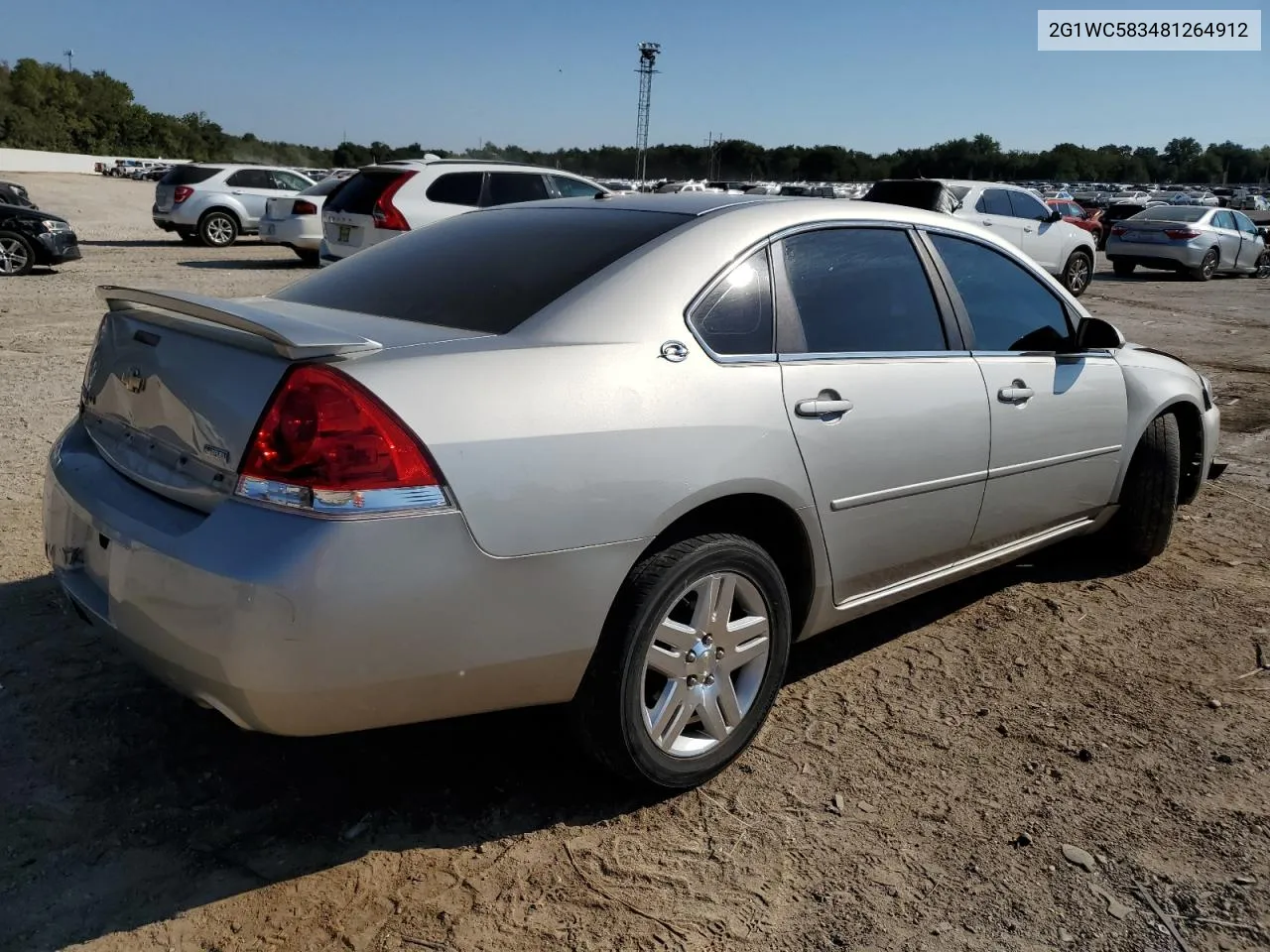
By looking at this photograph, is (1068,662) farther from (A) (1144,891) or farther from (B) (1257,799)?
(A) (1144,891)

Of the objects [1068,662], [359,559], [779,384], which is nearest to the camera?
[359,559]

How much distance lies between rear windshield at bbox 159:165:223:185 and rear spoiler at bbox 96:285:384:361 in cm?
1950

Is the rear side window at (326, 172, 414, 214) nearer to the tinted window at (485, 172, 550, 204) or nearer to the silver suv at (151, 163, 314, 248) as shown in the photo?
the tinted window at (485, 172, 550, 204)

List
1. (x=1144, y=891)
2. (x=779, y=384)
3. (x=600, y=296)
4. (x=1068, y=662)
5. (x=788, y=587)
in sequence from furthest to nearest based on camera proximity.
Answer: (x=1068, y=662) < (x=788, y=587) < (x=779, y=384) < (x=600, y=296) < (x=1144, y=891)

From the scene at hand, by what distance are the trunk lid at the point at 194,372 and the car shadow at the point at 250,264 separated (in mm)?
14910

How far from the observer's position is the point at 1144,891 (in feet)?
8.47

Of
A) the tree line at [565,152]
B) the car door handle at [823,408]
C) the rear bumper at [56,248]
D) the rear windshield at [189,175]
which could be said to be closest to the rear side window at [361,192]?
the rear bumper at [56,248]

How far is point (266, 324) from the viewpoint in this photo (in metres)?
2.40

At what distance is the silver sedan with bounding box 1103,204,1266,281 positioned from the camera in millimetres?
21297

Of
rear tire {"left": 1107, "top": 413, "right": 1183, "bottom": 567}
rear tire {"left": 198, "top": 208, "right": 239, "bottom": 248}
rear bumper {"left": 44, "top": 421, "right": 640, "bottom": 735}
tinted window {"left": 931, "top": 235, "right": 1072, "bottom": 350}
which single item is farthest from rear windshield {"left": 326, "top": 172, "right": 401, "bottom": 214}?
rear bumper {"left": 44, "top": 421, "right": 640, "bottom": 735}

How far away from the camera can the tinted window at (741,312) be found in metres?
2.89

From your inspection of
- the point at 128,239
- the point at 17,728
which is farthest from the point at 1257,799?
the point at 128,239

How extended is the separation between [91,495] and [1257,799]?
3252mm

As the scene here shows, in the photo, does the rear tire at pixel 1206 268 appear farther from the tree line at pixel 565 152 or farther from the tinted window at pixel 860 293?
the tree line at pixel 565 152
